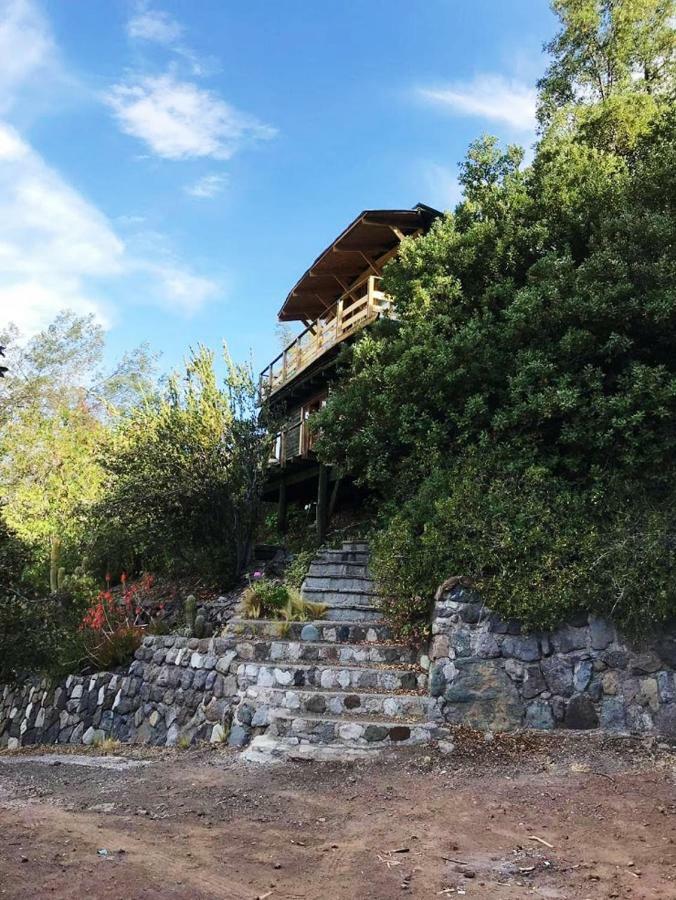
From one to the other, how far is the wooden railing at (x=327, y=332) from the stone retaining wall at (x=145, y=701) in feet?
21.5

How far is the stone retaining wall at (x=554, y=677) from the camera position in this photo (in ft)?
23.1

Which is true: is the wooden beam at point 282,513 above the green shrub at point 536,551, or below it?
above

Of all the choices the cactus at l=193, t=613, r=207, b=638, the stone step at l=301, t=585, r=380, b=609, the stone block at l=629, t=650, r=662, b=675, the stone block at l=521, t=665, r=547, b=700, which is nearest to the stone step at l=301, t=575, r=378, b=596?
the stone step at l=301, t=585, r=380, b=609

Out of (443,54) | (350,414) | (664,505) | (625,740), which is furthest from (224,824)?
(443,54)

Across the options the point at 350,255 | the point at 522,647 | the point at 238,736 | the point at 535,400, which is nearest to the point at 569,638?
the point at 522,647

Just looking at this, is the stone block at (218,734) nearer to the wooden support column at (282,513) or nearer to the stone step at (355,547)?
the stone step at (355,547)

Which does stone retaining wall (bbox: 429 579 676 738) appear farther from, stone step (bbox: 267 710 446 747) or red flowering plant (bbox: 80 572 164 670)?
red flowering plant (bbox: 80 572 164 670)

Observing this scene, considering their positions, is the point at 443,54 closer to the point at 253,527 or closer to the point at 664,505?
the point at 664,505

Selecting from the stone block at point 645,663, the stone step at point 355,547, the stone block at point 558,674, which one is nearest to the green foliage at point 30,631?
the stone step at point 355,547

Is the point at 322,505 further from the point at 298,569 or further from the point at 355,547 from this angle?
the point at 298,569

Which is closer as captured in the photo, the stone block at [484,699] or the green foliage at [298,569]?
the stone block at [484,699]

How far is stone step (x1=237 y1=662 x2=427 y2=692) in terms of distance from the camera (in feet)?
26.1

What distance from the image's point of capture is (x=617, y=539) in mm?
7488

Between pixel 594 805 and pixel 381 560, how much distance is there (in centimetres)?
433
